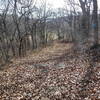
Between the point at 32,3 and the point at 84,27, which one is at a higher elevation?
the point at 32,3

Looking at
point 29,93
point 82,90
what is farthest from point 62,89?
point 29,93

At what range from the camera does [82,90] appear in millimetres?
4469

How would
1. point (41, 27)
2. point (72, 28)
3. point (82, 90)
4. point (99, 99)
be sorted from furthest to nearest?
point (72, 28) → point (41, 27) → point (82, 90) → point (99, 99)

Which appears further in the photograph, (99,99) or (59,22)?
(59,22)

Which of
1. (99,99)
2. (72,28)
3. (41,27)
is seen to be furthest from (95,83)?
(72,28)

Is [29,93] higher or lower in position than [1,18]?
lower

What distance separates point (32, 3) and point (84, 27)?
6.66 meters

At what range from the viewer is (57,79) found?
18.7 ft

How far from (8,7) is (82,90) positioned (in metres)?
12.4

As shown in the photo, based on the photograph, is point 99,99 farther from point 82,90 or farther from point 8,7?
point 8,7

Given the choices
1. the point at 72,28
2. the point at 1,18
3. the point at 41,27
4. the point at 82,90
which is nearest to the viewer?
the point at 82,90

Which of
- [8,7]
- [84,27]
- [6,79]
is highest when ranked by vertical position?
[8,7]

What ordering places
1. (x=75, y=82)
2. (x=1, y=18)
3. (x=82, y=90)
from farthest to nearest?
(x=1, y=18) → (x=75, y=82) → (x=82, y=90)

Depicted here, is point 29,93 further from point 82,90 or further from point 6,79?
point 6,79
